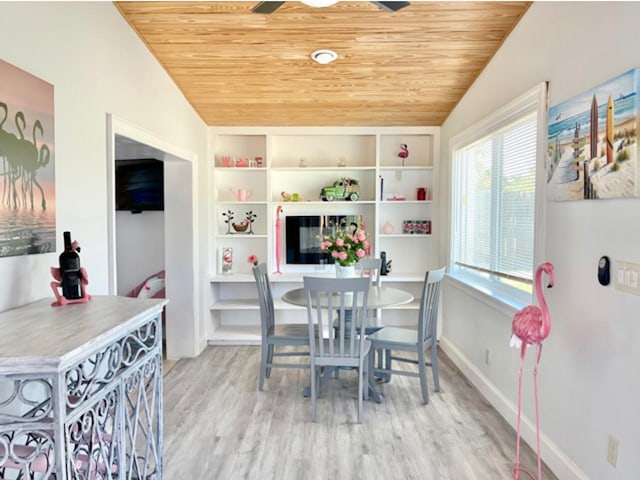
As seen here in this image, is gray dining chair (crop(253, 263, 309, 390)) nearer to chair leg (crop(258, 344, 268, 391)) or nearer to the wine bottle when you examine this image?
chair leg (crop(258, 344, 268, 391))

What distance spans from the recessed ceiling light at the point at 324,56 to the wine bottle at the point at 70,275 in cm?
221

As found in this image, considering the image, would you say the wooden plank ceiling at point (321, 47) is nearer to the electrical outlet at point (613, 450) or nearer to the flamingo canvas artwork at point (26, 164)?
the flamingo canvas artwork at point (26, 164)

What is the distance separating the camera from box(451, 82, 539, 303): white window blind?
8.77 feet

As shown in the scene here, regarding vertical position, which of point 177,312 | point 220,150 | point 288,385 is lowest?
point 288,385

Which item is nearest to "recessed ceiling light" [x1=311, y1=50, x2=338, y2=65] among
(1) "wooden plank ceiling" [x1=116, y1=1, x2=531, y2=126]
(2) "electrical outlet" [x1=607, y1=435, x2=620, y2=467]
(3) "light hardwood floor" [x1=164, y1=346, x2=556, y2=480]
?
(1) "wooden plank ceiling" [x1=116, y1=1, x2=531, y2=126]

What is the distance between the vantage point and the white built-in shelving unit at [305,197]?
4590mm

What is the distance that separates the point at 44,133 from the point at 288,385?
2.50 metres

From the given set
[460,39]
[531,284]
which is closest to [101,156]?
[460,39]

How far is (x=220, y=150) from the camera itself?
15.5ft

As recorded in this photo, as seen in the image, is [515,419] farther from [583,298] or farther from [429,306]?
[583,298]

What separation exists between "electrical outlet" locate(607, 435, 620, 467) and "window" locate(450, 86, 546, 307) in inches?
40.4

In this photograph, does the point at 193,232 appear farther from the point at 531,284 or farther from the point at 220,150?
the point at 531,284

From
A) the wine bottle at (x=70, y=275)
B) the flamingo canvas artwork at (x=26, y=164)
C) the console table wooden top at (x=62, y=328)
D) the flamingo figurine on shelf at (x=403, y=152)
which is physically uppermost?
the flamingo figurine on shelf at (x=403, y=152)

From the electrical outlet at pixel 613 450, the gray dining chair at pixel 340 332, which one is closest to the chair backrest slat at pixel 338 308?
the gray dining chair at pixel 340 332
